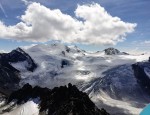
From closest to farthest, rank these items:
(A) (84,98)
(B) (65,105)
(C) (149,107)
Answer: (C) (149,107)
(B) (65,105)
(A) (84,98)

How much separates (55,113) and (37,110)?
3039 centimetres

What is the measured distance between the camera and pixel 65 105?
16175 cm

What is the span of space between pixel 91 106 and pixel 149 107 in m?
91.9

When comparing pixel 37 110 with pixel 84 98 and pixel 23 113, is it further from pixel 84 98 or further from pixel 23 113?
pixel 84 98

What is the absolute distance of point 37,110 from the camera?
19250 centimetres

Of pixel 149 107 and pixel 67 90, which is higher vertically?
pixel 67 90

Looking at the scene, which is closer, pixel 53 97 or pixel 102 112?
pixel 102 112

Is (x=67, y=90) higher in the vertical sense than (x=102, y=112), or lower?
higher

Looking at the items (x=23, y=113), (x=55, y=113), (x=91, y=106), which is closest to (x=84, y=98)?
(x=91, y=106)

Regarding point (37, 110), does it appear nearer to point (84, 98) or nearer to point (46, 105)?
point (46, 105)

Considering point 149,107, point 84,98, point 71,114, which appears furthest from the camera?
point 84,98

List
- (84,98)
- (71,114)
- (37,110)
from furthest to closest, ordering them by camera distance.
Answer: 1. (37,110)
2. (84,98)
3. (71,114)

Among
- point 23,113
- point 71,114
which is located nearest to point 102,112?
point 71,114

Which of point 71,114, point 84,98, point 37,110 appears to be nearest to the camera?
point 71,114
